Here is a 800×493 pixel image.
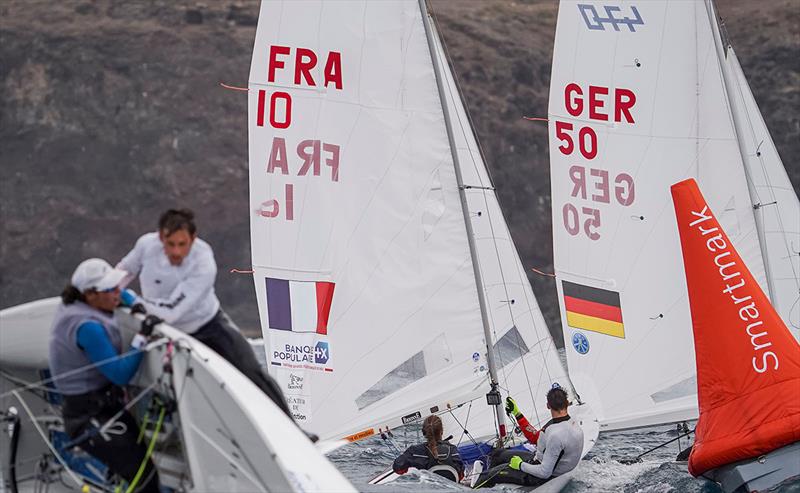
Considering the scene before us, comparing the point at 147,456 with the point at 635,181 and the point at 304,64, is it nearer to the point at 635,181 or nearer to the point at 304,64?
the point at 304,64

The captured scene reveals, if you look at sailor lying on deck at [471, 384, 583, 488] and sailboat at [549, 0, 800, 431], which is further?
sailboat at [549, 0, 800, 431]

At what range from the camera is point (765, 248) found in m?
10.8

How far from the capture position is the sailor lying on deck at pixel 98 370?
5.36 metres

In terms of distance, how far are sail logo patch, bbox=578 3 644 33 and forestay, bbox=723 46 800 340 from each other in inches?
36.3

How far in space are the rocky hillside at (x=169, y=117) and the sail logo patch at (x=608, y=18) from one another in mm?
27433

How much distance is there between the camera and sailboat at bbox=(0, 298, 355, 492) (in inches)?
216

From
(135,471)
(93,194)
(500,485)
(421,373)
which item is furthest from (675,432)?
(93,194)

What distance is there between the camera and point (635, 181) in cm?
1124

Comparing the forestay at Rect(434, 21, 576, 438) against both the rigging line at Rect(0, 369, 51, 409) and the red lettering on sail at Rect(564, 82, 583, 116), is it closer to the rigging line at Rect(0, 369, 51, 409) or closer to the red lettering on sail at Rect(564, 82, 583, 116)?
the red lettering on sail at Rect(564, 82, 583, 116)

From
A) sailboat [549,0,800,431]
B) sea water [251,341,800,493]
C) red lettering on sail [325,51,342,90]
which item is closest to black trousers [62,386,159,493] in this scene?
sea water [251,341,800,493]

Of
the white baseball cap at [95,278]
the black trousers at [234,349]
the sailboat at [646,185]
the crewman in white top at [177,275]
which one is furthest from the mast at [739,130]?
the white baseball cap at [95,278]

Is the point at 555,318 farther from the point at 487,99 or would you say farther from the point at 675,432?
the point at 675,432

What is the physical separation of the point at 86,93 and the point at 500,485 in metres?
37.4

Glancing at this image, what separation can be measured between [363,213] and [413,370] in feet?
4.15
